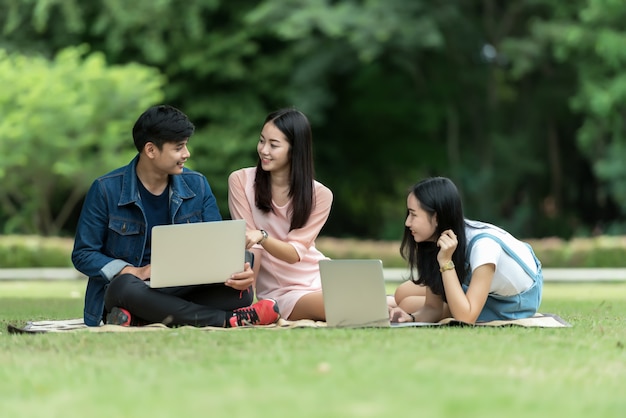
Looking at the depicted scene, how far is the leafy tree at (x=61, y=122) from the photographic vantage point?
896 inches

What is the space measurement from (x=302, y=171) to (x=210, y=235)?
38.3 inches

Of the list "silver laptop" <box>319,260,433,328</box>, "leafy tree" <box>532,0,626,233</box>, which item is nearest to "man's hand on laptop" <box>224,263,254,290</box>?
"silver laptop" <box>319,260,433,328</box>

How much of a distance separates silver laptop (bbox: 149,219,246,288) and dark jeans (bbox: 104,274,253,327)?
18 cm

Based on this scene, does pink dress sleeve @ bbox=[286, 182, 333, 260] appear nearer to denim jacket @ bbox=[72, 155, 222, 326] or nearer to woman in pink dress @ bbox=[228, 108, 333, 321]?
woman in pink dress @ bbox=[228, 108, 333, 321]

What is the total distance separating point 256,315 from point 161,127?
121 cm

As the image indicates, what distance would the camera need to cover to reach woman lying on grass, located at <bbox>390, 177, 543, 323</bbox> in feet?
20.5

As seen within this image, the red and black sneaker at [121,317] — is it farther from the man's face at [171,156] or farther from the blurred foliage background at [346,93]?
the blurred foliage background at [346,93]

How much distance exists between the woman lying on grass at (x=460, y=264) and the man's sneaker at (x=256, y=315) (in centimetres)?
78

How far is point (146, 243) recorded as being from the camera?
671cm

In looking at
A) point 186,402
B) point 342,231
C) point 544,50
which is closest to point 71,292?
point 186,402

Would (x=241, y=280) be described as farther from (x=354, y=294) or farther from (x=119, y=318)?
(x=119, y=318)

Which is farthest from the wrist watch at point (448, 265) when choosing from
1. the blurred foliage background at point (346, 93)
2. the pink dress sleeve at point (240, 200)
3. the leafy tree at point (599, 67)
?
the leafy tree at point (599, 67)

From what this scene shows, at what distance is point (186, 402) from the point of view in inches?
147

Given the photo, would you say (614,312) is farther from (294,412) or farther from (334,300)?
(294,412)
